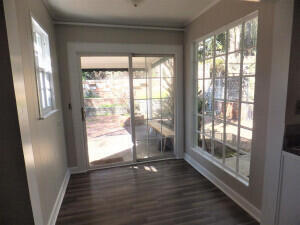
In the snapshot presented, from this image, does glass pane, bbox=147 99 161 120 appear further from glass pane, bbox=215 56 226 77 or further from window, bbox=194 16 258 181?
glass pane, bbox=215 56 226 77

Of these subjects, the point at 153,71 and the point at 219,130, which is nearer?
the point at 219,130

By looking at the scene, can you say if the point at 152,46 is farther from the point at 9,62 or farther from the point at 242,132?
the point at 9,62

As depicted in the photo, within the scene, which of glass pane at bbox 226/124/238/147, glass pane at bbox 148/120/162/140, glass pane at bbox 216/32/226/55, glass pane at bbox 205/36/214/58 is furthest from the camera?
glass pane at bbox 148/120/162/140

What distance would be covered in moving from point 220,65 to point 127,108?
5.63ft

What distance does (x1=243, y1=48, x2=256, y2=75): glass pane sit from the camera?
6.32ft

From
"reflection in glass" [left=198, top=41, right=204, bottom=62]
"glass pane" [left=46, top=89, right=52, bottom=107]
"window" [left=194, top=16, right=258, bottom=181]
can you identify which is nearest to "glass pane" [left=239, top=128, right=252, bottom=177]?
"window" [left=194, top=16, right=258, bottom=181]

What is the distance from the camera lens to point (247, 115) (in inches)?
80.2

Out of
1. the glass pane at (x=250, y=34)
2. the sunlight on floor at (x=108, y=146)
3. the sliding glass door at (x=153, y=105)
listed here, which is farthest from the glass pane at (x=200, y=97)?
the sunlight on floor at (x=108, y=146)

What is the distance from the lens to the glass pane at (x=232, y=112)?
2.19 m

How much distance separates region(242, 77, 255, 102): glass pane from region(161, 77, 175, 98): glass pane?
1.54m

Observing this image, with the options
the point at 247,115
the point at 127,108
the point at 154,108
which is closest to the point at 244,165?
the point at 247,115

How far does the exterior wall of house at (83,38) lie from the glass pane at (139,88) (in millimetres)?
675

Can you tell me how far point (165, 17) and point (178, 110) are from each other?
1.63 meters

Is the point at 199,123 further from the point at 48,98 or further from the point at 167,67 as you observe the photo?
the point at 48,98
